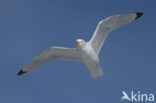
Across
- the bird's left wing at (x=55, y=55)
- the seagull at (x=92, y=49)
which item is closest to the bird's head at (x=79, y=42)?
the seagull at (x=92, y=49)

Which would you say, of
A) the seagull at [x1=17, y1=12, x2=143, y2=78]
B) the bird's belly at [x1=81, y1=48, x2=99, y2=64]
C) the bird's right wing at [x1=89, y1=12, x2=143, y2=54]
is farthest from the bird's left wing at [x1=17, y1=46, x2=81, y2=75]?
the bird's right wing at [x1=89, y1=12, x2=143, y2=54]

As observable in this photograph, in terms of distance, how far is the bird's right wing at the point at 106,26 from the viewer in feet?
56.7

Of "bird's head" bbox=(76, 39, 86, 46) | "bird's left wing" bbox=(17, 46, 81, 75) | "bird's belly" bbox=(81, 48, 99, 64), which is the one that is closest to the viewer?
"bird's head" bbox=(76, 39, 86, 46)

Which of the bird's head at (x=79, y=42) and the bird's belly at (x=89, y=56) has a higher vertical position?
the bird's head at (x=79, y=42)

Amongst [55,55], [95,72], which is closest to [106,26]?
[95,72]

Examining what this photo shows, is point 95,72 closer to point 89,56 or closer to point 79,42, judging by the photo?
point 89,56

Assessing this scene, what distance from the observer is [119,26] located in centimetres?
1736

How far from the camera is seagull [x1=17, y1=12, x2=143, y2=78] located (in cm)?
1705

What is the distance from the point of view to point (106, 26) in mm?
17406

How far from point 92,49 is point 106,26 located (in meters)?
0.94

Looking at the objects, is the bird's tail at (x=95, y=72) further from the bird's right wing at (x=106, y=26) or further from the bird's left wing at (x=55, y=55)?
the bird's left wing at (x=55, y=55)

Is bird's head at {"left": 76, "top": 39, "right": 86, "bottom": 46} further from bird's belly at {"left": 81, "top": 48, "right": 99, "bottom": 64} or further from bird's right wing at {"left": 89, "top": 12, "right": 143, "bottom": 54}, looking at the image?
bird's right wing at {"left": 89, "top": 12, "right": 143, "bottom": 54}

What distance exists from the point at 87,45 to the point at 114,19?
4.19 feet

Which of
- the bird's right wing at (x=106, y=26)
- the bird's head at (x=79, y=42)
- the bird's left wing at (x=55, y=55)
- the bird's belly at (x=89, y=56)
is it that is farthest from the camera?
the bird's left wing at (x=55, y=55)
